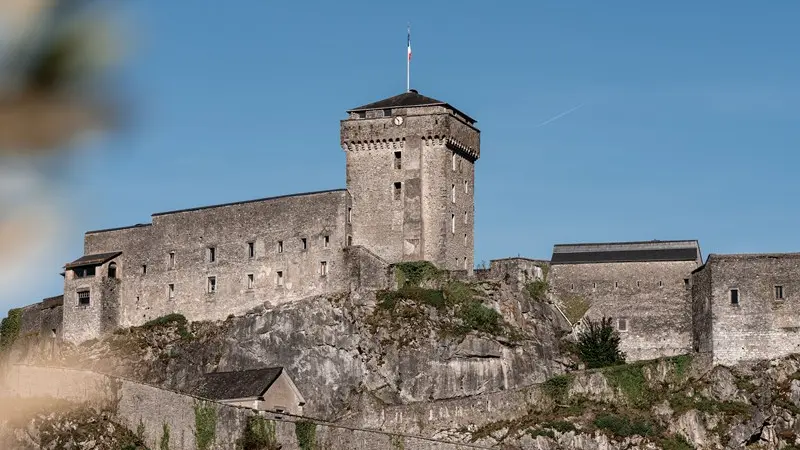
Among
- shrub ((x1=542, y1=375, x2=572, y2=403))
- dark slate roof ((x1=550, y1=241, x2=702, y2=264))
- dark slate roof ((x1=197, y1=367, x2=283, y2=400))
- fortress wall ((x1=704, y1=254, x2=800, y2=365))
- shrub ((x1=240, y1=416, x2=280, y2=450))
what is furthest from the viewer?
dark slate roof ((x1=550, y1=241, x2=702, y2=264))

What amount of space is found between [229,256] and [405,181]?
757 centimetres

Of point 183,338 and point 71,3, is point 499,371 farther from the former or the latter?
point 71,3

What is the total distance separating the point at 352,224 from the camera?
2014 inches

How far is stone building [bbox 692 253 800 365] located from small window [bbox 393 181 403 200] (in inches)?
462

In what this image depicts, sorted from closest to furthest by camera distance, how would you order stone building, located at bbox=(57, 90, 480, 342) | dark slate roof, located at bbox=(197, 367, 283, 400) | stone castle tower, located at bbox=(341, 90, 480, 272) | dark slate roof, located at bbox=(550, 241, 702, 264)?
dark slate roof, located at bbox=(197, 367, 283, 400) → dark slate roof, located at bbox=(550, 241, 702, 264) → stone building, located at bbox=(57, 90, 480, 342) → stone castle tower, located at bbox=(341, 90, 480, 272)

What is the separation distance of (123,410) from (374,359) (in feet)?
42.3

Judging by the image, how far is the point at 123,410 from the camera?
36.1 m

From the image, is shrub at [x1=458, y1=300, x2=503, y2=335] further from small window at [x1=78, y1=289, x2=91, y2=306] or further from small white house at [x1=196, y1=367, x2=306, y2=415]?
small window at [x1=78, y1=289, x2=91, y2=306]

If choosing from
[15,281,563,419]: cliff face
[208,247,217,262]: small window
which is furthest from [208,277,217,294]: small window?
[15,281,563,419]: cliff face

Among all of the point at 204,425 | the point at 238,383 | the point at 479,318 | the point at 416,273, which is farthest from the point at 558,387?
the point at 204,425

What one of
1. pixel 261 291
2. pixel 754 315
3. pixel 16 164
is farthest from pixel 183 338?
pixel 16 164

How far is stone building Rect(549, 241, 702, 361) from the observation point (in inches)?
1935

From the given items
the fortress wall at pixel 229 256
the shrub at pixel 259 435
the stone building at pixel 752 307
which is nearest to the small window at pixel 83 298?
the fortress wall at pixel 229 256

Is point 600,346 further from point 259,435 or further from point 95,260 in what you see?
point 95,260
